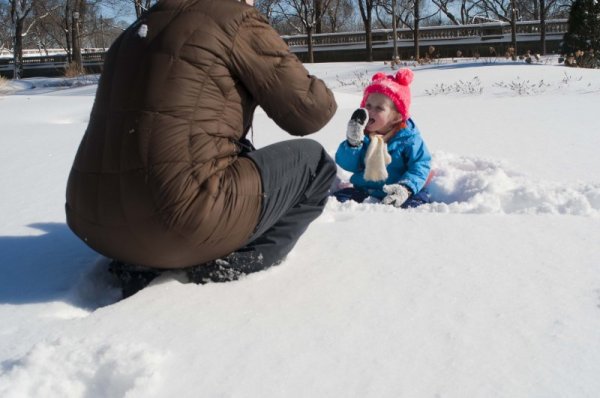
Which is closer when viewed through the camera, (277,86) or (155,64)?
(155,64)

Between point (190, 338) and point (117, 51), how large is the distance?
34.5 inches

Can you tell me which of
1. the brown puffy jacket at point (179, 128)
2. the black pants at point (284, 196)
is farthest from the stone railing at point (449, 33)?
the brown puffy jacket at point (179, 128)

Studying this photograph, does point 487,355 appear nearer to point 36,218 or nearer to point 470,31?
point 36,218

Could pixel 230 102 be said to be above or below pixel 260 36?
below

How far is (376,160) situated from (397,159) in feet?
0.69

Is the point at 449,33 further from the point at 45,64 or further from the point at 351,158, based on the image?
the point at 351,158

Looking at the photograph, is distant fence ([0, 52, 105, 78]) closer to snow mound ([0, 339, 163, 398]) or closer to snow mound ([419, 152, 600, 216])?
snow mound ([419, 152, 600, 216])

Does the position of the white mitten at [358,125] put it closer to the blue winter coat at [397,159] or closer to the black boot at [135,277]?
the blue winter coat at [397,159]

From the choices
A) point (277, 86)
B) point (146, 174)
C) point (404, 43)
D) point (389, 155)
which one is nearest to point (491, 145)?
point (389, 155)

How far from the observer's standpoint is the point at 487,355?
1475 mm

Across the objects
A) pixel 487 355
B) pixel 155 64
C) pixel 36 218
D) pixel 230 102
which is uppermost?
pixel 155 64

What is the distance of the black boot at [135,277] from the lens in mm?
2033

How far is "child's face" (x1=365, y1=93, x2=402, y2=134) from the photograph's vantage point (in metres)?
3.64

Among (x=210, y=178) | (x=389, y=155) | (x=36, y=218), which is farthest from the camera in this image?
(x=389, y=155)
